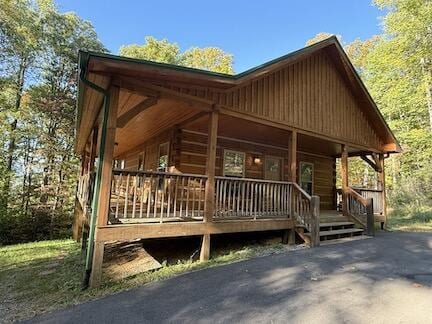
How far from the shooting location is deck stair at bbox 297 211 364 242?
8.12 m

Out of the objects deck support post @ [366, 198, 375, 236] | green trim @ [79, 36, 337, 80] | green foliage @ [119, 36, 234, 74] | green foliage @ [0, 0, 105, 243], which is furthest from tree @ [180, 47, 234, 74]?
deck support post @ [366, 198, 375, 236]

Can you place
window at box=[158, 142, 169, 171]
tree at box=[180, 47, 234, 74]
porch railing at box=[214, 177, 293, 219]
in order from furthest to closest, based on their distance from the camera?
tree at box=[180, 47, 234, 74] < window at box=[158, 142, 169, 171] < porch railing at box=[214, 177, 293, 219]

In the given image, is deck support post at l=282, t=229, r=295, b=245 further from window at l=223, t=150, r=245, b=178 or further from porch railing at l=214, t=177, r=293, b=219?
window at l=223, t=150, r=245, b=178

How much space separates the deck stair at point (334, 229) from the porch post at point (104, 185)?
17.6 feet

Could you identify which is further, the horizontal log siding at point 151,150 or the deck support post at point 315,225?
the horizontal log siding at point 151,150

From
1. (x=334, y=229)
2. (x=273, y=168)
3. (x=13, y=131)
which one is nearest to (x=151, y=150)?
(x=273, y=168)

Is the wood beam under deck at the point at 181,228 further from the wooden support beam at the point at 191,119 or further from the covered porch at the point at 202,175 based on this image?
the wooden support beam at the point at 191,119

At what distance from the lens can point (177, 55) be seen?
3055cm

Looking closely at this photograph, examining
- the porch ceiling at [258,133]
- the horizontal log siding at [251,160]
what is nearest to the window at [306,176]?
the horizontal log siding at [251,160]

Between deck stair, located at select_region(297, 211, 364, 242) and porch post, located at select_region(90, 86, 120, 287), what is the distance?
5368mm

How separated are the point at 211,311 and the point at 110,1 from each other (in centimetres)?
2126

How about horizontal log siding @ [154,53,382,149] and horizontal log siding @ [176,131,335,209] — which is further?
horizontal log siding @ [176,131,335,209]

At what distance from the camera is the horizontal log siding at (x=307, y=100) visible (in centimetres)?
769

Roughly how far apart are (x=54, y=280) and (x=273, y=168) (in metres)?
8.54
